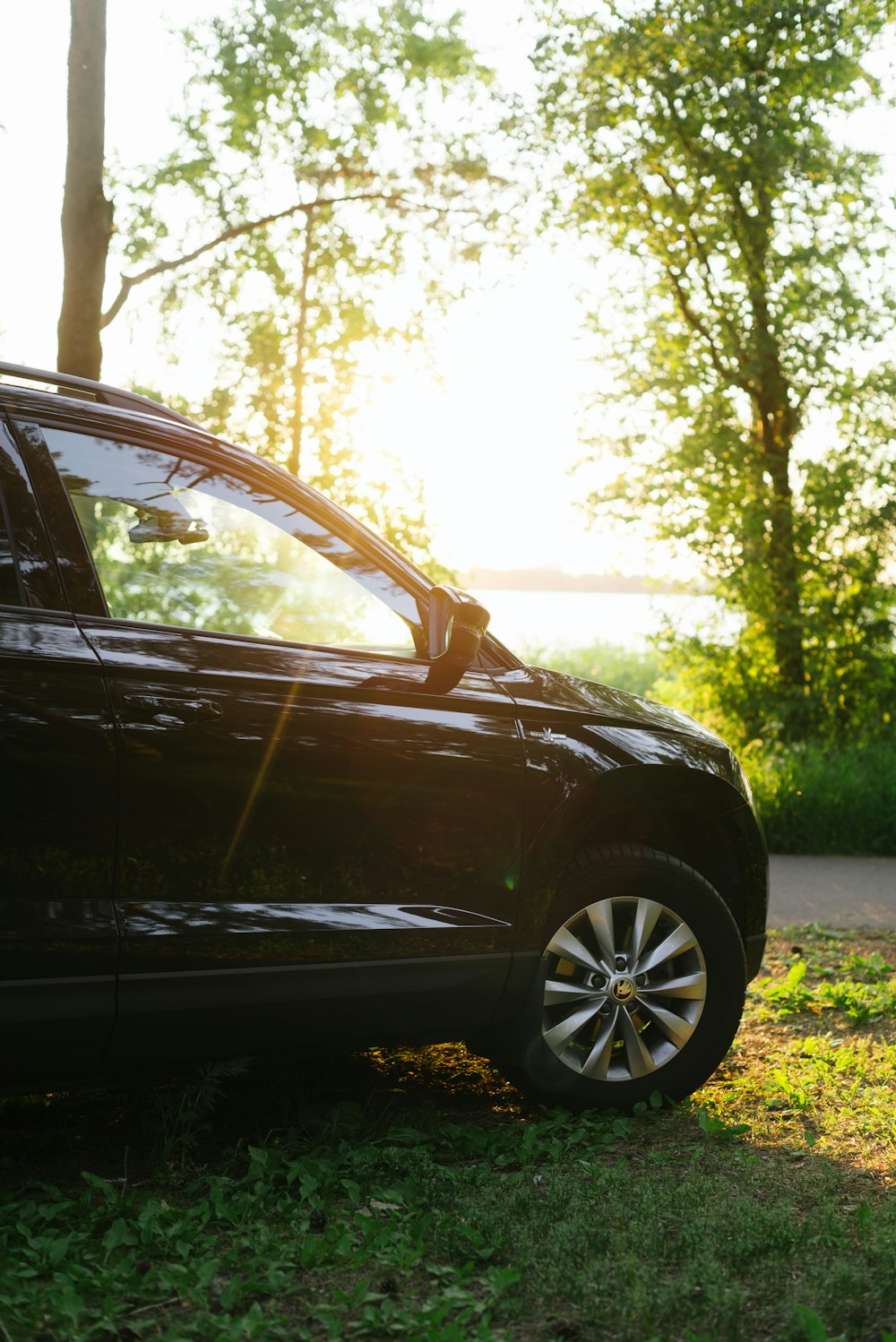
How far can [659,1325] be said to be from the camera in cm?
258

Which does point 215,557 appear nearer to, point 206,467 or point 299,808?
point 206,467

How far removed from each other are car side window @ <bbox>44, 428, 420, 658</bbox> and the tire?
2.94ft

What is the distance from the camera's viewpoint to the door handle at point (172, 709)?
3.00m

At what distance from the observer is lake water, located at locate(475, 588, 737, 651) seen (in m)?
11.2

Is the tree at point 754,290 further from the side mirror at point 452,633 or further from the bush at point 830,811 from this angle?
the side mirror at point 452,633

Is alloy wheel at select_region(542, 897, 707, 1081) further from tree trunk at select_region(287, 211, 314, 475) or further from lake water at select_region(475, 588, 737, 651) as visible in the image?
tree trunk at select_region(287, 211, 314, 475)

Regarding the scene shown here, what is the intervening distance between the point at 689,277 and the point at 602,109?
1.51 m

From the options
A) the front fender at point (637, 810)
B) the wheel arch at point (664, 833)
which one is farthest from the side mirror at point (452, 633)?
the wheel arch at point (664, 833)

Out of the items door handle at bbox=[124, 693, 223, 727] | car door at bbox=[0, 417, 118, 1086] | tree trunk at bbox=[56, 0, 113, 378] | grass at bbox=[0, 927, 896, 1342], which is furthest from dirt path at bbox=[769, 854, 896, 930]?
tree trunk at bbox=[56, 0, 113, 378]

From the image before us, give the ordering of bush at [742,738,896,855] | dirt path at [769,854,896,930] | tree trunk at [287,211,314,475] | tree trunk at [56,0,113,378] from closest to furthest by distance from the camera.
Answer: dirt path at [769,854,896,930] → tree trunk at [56,0,113,378] → bush at [742,738,896,855] → tree trunk at [287,211,314,475]

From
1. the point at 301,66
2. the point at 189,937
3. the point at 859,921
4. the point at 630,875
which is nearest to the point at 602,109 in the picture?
the point at 301,66

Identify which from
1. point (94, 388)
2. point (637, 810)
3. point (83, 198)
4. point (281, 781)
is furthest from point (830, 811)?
point (94, 388)

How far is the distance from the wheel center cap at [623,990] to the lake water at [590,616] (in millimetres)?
1048

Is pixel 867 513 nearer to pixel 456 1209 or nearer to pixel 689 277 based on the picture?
pixel 689 277
